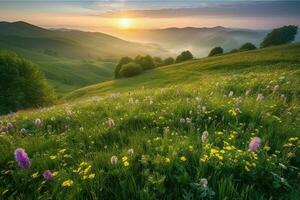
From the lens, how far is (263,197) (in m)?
3.25

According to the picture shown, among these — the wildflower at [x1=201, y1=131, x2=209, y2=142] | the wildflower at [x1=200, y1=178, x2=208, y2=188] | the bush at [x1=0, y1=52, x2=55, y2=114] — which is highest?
the wildflower at [x1=201, y1=131, x2=209, y2=142]

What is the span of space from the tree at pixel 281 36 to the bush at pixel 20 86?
3355 inches

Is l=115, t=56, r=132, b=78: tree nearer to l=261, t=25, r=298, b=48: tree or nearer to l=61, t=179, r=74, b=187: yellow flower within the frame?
l=261, t=25, r=298, b=48: tree

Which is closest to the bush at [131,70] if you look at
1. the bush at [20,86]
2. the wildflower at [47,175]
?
the bush at [20,86]

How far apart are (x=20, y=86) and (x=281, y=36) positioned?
98.5 meters

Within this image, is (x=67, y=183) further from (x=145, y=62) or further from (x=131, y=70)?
(x=145, y=62)

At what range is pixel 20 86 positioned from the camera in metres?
51.5

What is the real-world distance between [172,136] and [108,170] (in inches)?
56.1

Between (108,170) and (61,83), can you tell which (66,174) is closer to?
(108,170)

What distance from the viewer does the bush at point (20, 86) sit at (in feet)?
157

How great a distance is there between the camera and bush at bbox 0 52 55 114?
47.8 meters

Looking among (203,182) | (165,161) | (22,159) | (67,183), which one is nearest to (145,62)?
(22,159)

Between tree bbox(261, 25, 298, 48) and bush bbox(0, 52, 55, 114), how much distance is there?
85230mm

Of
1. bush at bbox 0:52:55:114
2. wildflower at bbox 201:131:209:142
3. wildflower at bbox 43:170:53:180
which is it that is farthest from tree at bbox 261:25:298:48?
wildflower at bbox 43:170:53:180
